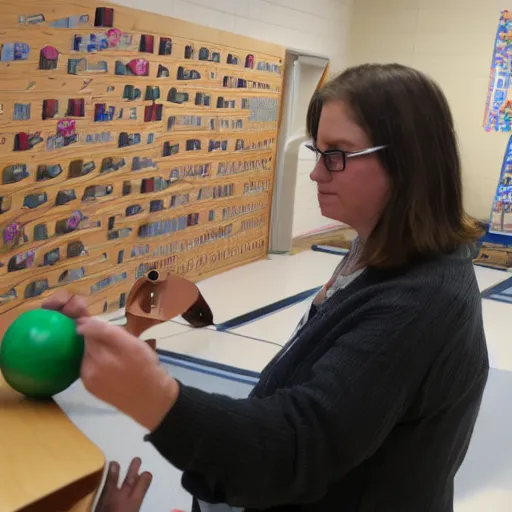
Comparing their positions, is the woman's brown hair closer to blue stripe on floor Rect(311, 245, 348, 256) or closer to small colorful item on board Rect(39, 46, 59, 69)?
small colorful item on board Rect(39, 46, 59, 69)

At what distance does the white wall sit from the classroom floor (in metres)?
1.12

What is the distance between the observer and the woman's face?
100 centimetres

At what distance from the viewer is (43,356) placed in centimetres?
127

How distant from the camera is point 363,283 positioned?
1.02 m

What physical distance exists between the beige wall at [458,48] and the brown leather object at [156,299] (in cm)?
371

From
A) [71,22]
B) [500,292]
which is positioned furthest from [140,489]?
[500,292]

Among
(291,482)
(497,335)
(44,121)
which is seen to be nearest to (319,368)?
(291,482)

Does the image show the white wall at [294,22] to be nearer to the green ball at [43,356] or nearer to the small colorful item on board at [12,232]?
the small colorful item on board at [12,232]

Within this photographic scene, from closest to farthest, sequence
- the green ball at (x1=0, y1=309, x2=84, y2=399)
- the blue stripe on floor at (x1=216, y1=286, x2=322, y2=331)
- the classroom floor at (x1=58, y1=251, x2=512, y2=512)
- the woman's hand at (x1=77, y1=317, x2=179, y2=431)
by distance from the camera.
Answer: the woman's hand at (x1=77, y1=317, x2=179, y2=431) → the green ball at (x1=0, y1=309, x2=84, y2=399) → the classroom floor at (x1=58, y1=251, x2=512, y2=512) → the blue stripe on floor at (x1=216, y1=286, x2=322, y2=331)

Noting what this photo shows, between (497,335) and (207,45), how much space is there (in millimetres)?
2381

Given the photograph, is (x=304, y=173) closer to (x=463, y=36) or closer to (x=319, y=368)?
(x=463, y=36)

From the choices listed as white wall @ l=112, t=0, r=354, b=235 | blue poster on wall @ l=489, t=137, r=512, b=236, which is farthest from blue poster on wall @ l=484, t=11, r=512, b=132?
white wall @ l=112, t=0, r=354, b=235

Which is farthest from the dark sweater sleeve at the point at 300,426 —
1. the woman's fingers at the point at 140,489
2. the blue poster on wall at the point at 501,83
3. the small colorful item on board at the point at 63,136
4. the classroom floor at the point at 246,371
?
the blue poster on wall at the point at 501,83

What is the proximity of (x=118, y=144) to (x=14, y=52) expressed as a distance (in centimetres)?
76
